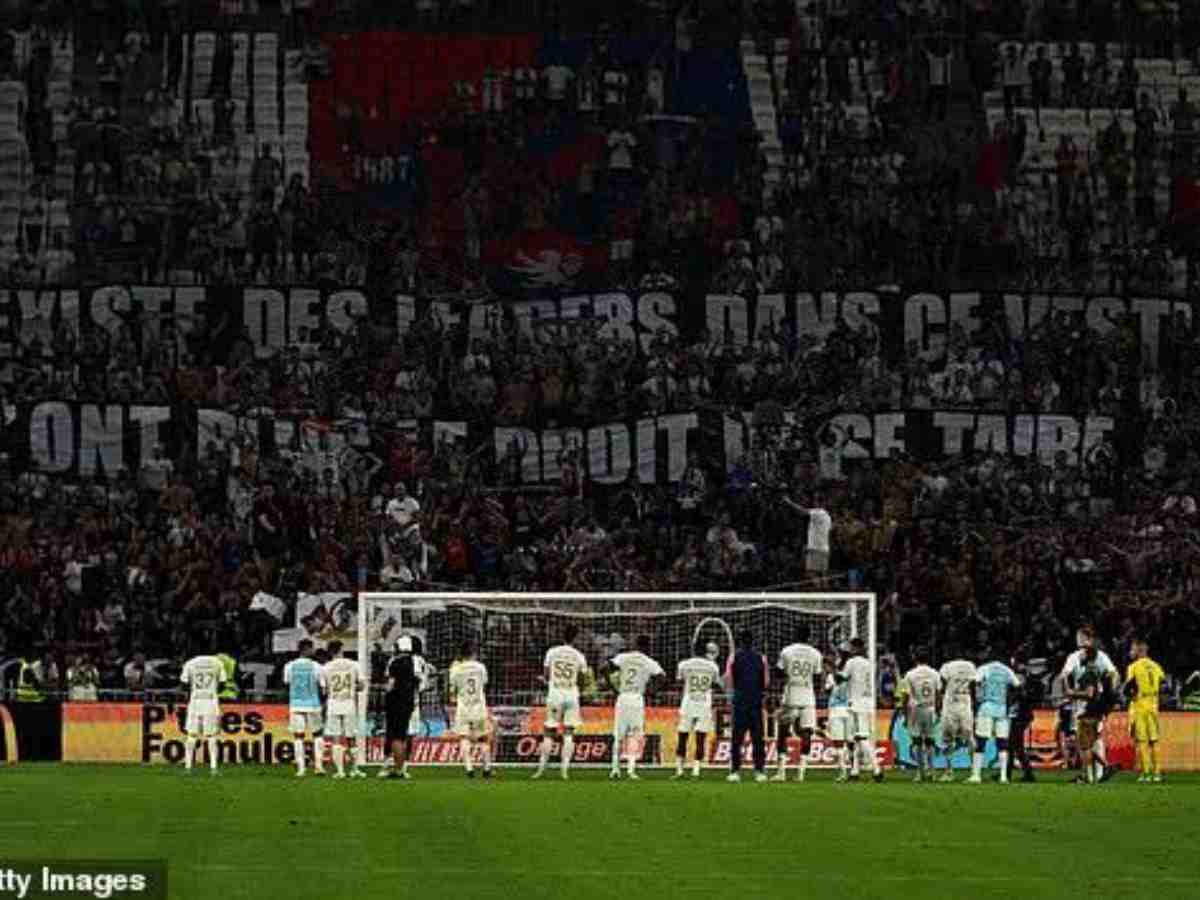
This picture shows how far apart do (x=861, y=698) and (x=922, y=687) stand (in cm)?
97

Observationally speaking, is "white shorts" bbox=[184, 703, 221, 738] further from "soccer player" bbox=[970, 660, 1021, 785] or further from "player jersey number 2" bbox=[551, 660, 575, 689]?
"soccer player" bbox=[970, 660, 1021, 785]

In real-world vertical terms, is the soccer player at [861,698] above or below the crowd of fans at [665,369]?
below

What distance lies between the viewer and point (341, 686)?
→ 41.8 metres

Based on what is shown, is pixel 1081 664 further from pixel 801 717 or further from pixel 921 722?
pixel 801 717

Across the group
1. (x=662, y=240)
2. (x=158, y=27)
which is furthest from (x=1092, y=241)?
(x=158, y=27)

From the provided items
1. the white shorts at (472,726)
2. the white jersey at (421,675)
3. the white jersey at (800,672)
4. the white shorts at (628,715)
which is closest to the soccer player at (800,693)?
the white jersey at (800,672)

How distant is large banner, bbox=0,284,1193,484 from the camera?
53.3 meters

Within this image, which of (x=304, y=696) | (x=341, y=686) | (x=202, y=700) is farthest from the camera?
(x=202, y=700)

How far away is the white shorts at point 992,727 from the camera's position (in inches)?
1684

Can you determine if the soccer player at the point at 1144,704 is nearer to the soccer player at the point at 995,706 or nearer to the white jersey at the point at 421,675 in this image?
the soccer player at the point at 995,706

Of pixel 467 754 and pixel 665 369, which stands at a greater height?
pixel 665 369

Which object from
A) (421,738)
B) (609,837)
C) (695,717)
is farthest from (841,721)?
(609,837)

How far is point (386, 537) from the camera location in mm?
50562

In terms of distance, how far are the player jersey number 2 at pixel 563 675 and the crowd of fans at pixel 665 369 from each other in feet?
25.3
